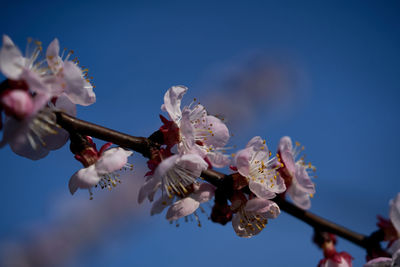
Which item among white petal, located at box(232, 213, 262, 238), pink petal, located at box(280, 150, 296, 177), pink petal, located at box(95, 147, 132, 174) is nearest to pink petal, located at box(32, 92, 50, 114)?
pink petal, located at box(95, 147, 132, 174)

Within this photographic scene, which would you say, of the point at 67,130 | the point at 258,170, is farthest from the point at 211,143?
the point at 67,130

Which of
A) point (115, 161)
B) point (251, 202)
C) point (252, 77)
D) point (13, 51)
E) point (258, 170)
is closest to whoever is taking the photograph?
point (13, 51)

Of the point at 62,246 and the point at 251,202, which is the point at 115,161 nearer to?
the point at 251,202

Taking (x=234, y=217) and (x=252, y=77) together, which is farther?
(x=252, y=77)

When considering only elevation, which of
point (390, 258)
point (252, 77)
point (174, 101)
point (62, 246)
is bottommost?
point (62, 246)

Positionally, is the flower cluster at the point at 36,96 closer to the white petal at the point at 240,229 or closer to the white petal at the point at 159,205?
the white petal at the point at 159,205

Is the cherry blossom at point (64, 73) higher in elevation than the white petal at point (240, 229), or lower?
higher

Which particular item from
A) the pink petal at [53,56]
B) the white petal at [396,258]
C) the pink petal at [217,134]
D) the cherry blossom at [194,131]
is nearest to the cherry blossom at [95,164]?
the cherry blossom at [194,131]

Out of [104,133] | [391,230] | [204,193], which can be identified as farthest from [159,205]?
[391,230]
